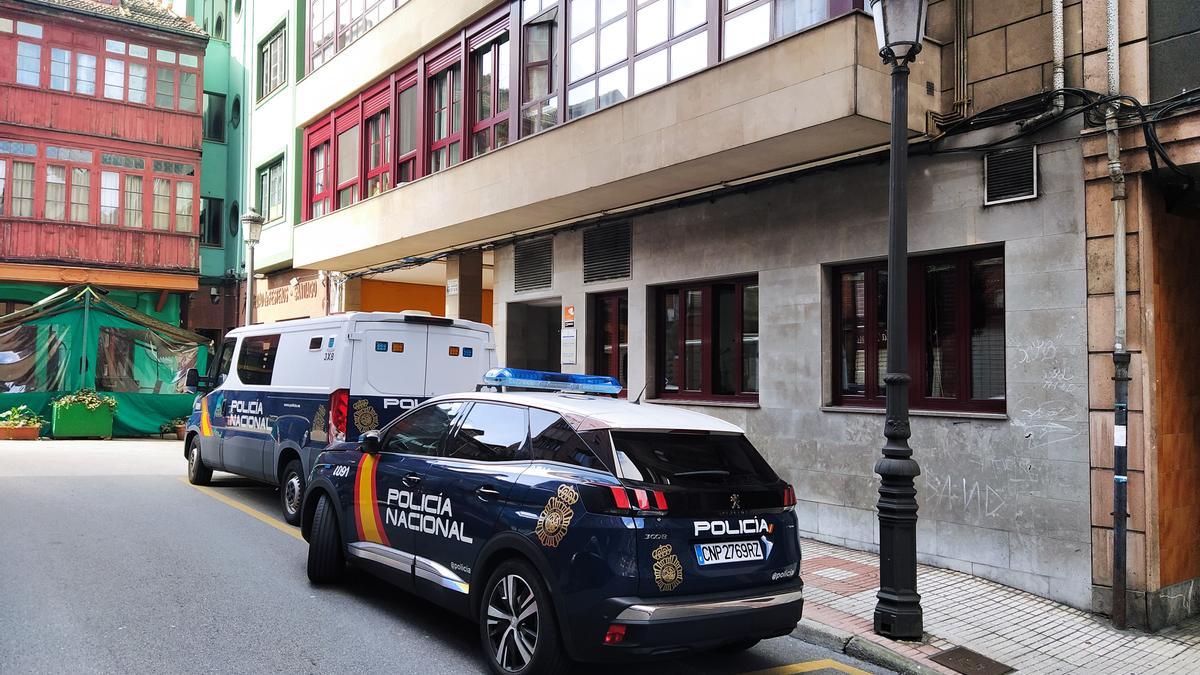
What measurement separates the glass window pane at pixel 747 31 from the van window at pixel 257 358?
6333 millimetres

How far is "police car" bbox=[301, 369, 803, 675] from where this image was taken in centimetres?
462

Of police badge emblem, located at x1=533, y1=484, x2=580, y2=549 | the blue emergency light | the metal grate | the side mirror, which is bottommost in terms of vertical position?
police badge emblem, located at x1=533, y1=484, x2=580, y2=549

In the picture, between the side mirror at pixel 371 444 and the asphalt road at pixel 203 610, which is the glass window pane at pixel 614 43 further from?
the asphalt road at pixel 203 610

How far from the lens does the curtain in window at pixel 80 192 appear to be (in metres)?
25.2

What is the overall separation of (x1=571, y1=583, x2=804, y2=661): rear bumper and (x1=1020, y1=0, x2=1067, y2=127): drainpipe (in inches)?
200

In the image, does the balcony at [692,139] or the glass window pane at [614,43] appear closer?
the balcony at [692,139]

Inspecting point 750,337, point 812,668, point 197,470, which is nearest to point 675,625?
point 812,668

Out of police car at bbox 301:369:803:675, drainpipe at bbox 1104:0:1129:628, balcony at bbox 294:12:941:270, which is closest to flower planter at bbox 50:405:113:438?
balcony at bbox 294:12:941:270

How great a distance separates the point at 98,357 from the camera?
21922 millimetres

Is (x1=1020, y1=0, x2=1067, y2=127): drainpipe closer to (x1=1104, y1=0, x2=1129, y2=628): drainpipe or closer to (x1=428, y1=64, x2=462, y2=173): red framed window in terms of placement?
(x1=1104, y1=0, x2=1129, y2=628): drainpipe

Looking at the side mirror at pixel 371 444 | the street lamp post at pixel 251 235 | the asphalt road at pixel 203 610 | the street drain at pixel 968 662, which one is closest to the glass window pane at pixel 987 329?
the street drain at pixel 968 662

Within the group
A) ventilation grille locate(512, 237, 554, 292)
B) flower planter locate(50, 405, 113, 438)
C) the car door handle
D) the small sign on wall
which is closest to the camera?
the car door handle

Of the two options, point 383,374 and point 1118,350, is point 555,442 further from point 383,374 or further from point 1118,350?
point 383,374

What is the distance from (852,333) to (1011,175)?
235cm
